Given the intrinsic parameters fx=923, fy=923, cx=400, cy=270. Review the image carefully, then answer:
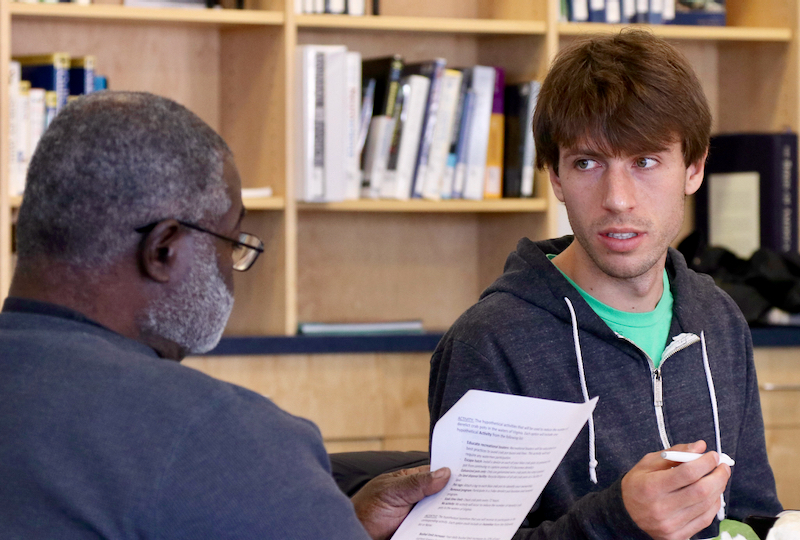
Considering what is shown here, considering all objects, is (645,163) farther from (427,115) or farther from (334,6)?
(334,6)

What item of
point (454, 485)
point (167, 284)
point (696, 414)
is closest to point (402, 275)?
point (696, 414)

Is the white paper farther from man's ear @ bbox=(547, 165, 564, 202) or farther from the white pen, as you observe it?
man's ear @ bbox=(547, 165, 564, 202)

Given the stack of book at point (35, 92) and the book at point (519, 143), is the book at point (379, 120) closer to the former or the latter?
the book at point (519, 143)

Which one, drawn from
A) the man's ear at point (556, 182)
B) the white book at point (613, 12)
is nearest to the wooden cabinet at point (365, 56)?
the white book at point (613, 12)

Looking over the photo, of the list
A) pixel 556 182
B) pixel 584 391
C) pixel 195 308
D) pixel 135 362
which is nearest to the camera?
pixel 135 362

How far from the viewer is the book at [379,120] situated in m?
2.47

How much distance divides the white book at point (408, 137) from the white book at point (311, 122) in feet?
0.71

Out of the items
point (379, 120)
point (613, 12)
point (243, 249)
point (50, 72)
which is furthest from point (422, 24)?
point (243, 249)

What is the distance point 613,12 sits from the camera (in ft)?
8.71

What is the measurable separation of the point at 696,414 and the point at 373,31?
Answer: 5.76 ft

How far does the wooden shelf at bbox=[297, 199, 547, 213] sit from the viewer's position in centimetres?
244

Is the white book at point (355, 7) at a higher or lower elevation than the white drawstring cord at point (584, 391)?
higher

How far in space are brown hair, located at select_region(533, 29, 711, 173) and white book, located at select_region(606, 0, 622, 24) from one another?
4.33 ft

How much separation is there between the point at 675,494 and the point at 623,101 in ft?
1.82
